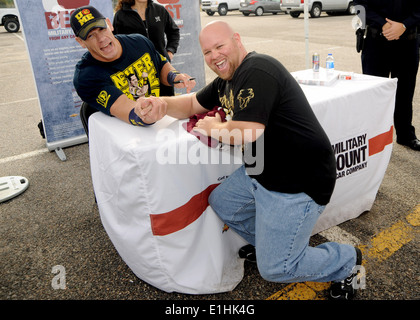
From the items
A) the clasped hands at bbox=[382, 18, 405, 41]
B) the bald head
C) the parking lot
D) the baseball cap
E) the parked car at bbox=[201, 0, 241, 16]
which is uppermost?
the parked car at bbox=[201, 0, 241, 16]

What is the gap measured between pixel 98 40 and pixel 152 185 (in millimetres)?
1121

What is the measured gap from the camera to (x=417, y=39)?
11.1 ft

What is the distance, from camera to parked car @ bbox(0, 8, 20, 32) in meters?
19.2

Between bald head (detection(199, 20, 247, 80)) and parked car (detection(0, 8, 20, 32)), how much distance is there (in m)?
21.6

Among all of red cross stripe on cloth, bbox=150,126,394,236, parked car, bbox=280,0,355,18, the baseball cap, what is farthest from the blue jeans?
parked car, bbox=280,0,355,18

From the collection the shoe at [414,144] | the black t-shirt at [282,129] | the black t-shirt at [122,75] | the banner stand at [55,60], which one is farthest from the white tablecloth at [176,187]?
the banner stand at [55,60]

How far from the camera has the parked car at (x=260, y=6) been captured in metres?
20.1

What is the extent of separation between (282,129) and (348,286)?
100 cm

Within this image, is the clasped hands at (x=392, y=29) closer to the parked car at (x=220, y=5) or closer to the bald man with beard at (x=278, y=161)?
the bald man with beard at (x=278, y=161)

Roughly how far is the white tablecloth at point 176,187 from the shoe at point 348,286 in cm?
57

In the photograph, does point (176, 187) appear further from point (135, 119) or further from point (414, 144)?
point (414, 144)

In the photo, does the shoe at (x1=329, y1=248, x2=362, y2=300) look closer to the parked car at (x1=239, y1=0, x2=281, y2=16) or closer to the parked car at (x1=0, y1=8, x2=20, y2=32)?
the parked car at (x1=239, y1=0, x2=281, y2=16)

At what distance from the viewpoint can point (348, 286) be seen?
6.40ft
